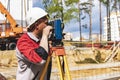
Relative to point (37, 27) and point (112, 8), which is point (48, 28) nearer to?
point (37, 27)

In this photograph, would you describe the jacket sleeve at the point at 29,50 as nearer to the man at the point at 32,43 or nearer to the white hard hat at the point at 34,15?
the man at the point at 32,43

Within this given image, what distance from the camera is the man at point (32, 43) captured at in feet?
7.73

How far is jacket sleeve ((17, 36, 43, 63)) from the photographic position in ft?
7.59

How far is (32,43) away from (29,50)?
9 cm

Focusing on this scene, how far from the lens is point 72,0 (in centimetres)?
2906

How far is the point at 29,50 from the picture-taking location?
2346 millimetres

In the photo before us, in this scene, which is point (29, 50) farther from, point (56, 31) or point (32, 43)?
point (56, 31)

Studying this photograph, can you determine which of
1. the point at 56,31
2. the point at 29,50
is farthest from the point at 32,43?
the point at 56,31

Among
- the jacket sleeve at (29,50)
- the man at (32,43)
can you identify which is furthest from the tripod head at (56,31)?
the jacket sleeve at (29,50)

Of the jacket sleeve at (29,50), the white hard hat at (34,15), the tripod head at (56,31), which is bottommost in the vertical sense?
the jacket sleeve at (29,50)

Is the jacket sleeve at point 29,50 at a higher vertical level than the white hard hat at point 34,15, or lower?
lower

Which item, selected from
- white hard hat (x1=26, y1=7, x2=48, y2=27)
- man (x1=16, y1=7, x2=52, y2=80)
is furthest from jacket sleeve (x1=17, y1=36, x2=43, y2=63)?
white hard hat (x1=26, y1=7, x2=48, y2=27)

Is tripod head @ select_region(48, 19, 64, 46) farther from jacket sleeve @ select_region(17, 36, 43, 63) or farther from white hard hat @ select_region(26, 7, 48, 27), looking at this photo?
jacket sleeve @ select_region(17, 36, 43, 63)

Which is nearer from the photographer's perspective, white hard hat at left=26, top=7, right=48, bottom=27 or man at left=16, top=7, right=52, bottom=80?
→ man at left=16, top=7, right=52, bottom=80
